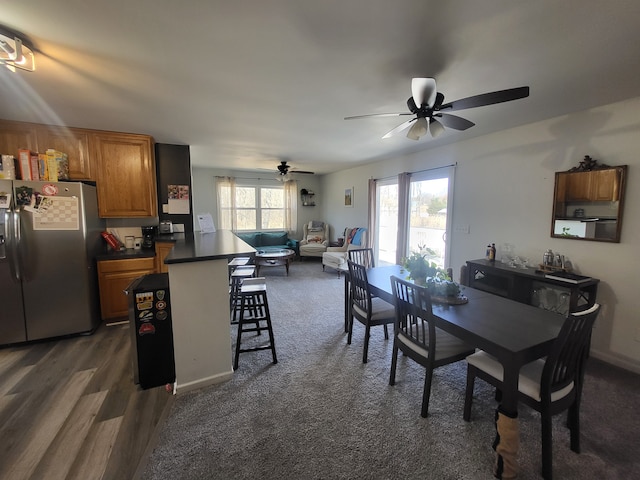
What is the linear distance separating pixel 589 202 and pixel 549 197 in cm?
32

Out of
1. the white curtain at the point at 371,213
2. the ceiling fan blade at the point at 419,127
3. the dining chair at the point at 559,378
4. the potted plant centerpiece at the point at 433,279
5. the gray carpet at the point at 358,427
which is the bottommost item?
the gray carpet at the point at 358,427

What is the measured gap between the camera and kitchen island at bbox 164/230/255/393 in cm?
197

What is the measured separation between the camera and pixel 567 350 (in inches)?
54.4

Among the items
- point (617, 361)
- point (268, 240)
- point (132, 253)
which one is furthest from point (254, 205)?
point (617, 361)

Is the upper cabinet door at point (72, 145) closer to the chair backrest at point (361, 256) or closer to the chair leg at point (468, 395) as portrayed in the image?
the chair backrest at point (361, 256)

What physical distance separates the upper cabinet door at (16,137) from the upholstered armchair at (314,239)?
4.82m

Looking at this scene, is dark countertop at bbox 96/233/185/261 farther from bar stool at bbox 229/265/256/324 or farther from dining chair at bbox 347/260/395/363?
dining chair at bbox 347/260/395/363

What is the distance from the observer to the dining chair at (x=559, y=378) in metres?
1.33

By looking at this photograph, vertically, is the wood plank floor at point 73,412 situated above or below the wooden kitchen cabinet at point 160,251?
below

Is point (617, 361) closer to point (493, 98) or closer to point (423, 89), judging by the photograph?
point (493, 98)

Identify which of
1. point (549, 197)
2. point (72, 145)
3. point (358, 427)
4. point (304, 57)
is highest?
point (304, 57)

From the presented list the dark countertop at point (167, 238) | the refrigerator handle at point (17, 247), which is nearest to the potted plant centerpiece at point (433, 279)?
the dark countertop at point (167, 238)

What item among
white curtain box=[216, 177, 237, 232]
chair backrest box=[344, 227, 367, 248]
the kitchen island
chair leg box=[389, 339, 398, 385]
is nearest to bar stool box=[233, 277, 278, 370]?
the kitchen island

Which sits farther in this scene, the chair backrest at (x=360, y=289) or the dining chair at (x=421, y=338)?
the chair backrest at (x=360, y=289)
